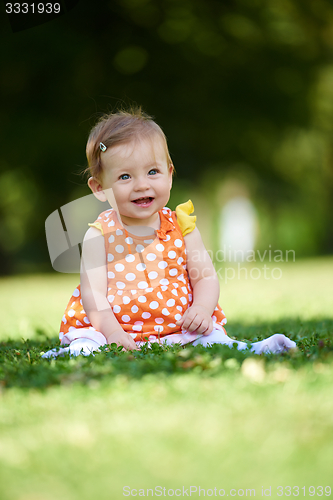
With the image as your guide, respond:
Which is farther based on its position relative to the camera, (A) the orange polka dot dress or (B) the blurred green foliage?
(B) the blurred green foliage

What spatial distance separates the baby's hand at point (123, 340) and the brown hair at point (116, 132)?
1.19 meters

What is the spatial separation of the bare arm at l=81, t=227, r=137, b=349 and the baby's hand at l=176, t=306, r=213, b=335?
38 centimetres

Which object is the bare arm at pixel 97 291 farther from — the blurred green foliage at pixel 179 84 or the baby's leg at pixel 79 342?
the blurred green foliage at pixel 179 84

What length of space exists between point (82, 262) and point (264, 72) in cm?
1302

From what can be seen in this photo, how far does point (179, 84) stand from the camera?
15.2 m

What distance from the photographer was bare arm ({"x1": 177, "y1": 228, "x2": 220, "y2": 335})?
143 inches

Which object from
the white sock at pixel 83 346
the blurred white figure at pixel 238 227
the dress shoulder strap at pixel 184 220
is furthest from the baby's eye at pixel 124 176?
the blurred white figure at pixel 238 227

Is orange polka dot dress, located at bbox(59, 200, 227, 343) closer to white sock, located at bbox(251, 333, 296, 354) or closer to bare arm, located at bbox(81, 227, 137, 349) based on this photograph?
bare arm, located at bbox(81, 227, 137, 349)

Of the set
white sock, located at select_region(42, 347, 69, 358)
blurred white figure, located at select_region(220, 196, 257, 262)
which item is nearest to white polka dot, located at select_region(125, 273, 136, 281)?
white sock, located at select_region(42, 347, 69, 358)

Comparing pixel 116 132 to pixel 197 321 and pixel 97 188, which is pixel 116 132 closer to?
pixel 97 188

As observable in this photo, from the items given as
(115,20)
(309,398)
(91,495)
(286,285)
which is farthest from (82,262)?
(115,20)

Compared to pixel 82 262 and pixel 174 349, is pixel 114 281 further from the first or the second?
pixel 174 349

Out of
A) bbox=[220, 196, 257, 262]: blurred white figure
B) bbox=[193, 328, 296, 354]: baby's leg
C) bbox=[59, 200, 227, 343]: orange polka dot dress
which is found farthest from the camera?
bbox=[220, 196, 257, 262]: blurred white figure

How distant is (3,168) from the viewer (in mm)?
15914
